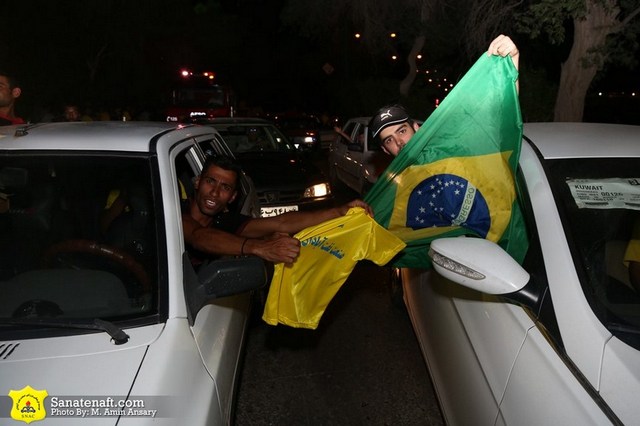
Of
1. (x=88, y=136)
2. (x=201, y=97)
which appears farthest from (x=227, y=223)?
(x=201, y=97)

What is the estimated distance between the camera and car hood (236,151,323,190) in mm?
8086

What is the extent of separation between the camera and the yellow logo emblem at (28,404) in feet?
6.32

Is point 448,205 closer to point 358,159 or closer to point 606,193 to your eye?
point 606,193

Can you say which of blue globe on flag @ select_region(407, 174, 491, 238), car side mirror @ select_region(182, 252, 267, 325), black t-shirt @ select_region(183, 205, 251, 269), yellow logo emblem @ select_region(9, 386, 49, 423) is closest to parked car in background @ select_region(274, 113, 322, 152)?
black t-shirt @ select_region(183, 205, 251, 269)

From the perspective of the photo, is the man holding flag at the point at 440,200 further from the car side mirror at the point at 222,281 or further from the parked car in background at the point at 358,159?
the parked car in background at the point at 358,159

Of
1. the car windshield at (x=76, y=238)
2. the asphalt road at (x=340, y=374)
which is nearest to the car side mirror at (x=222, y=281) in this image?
the car windshield at (x=76, y=238)

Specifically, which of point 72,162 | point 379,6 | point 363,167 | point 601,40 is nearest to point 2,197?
point 72,162

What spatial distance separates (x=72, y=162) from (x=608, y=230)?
8.04 ft

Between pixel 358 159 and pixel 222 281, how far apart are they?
8986 mm

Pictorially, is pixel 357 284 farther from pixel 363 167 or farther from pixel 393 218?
pixel 363 167

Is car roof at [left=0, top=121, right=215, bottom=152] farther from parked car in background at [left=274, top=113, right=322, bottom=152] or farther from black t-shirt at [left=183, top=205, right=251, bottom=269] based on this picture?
parked car in background at [left=274, top=113, right=322, bottom=152]

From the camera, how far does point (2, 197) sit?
120 inches

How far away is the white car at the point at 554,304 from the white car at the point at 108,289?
965 millimetres

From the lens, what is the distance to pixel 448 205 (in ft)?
10.9
